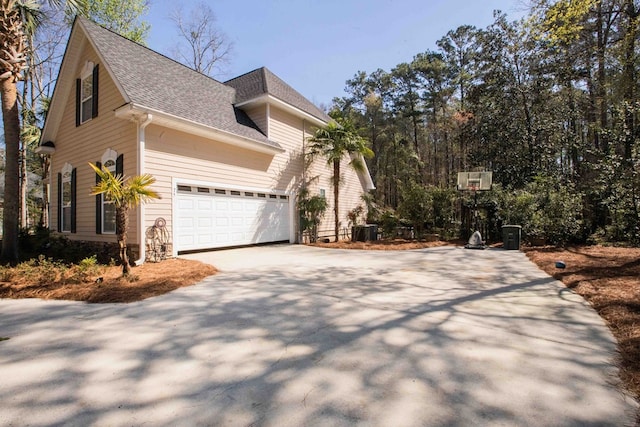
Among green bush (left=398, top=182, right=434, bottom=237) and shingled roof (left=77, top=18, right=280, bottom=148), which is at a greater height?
shingled roof (left=77, top=18, right=280, bottom=148)

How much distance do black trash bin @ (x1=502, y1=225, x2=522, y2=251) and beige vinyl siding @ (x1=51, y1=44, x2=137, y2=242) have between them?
441 inches

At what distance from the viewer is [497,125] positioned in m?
15.6

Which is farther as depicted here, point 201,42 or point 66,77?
point 201,42

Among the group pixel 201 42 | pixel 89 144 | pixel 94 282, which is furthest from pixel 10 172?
pixel 201 42

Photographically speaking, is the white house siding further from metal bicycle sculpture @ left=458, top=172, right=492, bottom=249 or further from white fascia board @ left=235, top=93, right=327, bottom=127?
metal bicycle sculpture @ left=458, top=172, right=492, bottom=249

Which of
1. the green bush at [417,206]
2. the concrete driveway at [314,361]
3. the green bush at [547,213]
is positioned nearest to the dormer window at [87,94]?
the concrete driveway at [314,361]

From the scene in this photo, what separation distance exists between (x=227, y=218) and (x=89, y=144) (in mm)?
4804

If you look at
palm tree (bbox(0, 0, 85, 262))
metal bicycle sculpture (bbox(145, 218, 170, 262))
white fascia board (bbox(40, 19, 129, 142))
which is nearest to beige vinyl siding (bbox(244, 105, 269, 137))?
white fascia board (bbox(40, 19, 129, 142))

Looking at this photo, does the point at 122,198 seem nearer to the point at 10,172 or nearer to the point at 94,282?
the point at 94,282

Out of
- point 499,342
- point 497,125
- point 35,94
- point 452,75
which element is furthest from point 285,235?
point 452,75

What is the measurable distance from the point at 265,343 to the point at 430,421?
1.60m

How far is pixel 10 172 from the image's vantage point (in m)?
7.82

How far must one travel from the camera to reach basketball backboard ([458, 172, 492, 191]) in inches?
457

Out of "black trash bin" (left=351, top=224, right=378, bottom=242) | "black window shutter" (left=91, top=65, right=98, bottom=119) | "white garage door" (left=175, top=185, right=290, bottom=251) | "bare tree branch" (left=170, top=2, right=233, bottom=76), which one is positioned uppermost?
"bare tree branch" (left=170, top=2, right=233, bottom=76)
